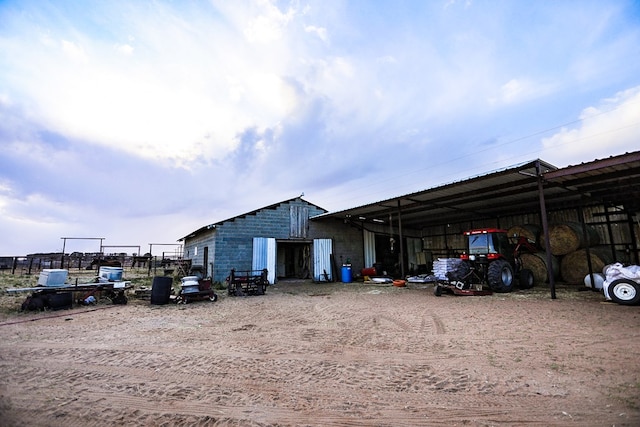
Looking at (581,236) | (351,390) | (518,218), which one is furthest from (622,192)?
(351,390)

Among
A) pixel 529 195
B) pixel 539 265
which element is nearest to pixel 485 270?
pixel 539 265

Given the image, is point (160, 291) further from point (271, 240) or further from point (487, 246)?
point (487, 246)

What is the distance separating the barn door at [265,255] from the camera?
1420cm

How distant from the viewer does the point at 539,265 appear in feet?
36.6

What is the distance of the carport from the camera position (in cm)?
786

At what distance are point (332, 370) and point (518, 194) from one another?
11507 mm

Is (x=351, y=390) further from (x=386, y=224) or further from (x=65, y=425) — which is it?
(x=386, y=224)

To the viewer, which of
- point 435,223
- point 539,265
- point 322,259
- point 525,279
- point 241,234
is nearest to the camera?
point 525,279

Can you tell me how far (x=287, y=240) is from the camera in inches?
602

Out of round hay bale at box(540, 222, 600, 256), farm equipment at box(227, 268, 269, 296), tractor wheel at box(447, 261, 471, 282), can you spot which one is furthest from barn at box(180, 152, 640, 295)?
farm equipment at box(227, 268, 269, 296)

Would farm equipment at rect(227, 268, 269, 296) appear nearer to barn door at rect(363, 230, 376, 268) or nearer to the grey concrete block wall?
the grey concrete block wall

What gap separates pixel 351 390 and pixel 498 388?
1.36 m

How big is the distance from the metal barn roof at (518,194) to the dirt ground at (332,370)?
11.9 ft

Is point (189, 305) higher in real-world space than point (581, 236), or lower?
lower
